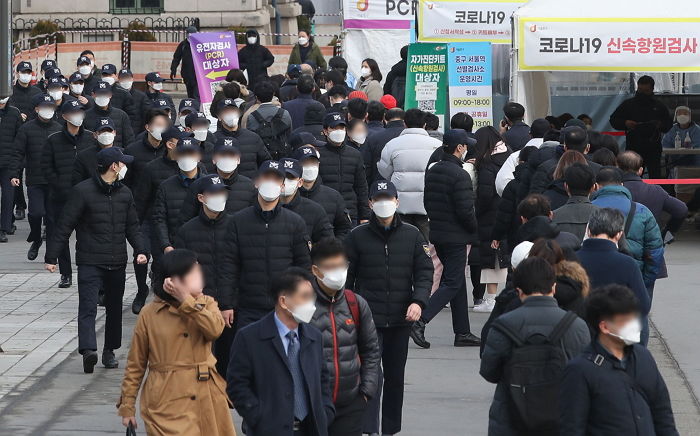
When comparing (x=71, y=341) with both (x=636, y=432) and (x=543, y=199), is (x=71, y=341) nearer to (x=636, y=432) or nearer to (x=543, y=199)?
(x=543, y=199)

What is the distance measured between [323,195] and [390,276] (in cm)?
189

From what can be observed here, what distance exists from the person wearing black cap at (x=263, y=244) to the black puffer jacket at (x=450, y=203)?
2973mm

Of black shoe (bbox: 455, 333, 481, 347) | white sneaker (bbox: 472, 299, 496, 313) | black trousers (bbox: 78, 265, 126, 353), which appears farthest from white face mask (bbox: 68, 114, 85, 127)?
black shoe (bbox: 455, 333, 481, 347)

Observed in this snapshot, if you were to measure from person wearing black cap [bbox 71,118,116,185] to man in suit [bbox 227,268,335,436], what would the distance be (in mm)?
6505

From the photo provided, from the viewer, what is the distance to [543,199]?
9.16 m

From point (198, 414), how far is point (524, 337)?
184 centimetres

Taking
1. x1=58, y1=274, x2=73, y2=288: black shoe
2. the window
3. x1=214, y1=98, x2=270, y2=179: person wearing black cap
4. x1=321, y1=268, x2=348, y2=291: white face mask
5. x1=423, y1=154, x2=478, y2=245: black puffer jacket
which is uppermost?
the window

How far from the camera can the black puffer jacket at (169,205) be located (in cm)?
1166

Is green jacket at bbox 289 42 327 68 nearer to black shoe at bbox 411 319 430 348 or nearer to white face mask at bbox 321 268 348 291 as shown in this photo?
black shoe at bbox 411 319 430 348

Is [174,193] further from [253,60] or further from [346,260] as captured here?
[253,60]

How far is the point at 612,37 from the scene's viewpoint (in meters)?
17.3

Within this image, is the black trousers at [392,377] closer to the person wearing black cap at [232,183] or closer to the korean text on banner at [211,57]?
the person wearing black cap at [232,183]

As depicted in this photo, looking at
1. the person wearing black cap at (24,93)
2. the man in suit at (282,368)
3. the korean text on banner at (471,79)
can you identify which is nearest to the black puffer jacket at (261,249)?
the man in suit at (282,368)

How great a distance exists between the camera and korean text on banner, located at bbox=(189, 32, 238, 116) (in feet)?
76.4
